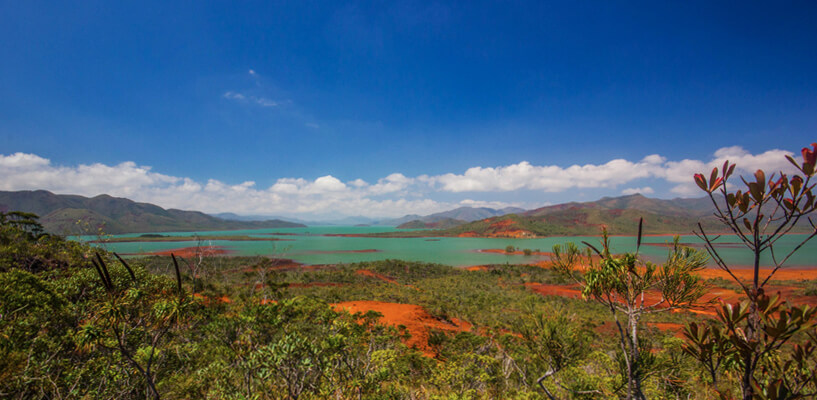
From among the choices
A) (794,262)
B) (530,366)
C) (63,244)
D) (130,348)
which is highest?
(63,244)

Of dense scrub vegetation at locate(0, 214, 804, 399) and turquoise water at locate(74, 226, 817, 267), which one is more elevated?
dense scrub vegetation at locate(0, 214, 804, 399)

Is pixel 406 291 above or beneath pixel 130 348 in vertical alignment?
beneath

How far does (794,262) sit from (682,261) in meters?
58.1

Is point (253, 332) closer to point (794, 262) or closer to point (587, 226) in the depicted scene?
point (794, 262)

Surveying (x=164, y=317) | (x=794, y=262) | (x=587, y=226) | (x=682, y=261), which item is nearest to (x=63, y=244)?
(x=164, y=317)

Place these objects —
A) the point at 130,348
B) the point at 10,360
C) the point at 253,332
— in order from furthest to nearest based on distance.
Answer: the point at 130,348 < the point at 253,332 < the point at 10,360

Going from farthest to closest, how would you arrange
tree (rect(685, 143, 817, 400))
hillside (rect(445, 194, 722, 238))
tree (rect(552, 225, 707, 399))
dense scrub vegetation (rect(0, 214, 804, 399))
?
hillside (rect(445, 194, 722, 238)) < dense scrub vegetation (rect(0, 214, 804, 399)) < tree (rect(552, 225, 707, 399)) < tree (rect(685, 143, 817, 400))

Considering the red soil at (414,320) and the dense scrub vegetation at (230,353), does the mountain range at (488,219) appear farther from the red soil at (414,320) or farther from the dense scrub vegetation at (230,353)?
the dense scrub vegetation at (230,353)

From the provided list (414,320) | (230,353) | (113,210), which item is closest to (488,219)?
(414,320)

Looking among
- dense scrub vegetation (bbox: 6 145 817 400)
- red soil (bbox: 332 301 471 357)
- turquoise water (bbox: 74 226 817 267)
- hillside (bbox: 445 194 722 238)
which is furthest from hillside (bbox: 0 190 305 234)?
hillside (bbox: 445 194 722 238)

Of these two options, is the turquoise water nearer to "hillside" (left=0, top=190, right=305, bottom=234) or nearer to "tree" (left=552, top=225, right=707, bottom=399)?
"tree" (left=552, top=225, right=707, bottom=399)

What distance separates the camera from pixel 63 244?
10492 mm

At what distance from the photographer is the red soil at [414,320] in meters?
11.5

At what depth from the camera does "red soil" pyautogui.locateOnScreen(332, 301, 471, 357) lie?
37.6ft
